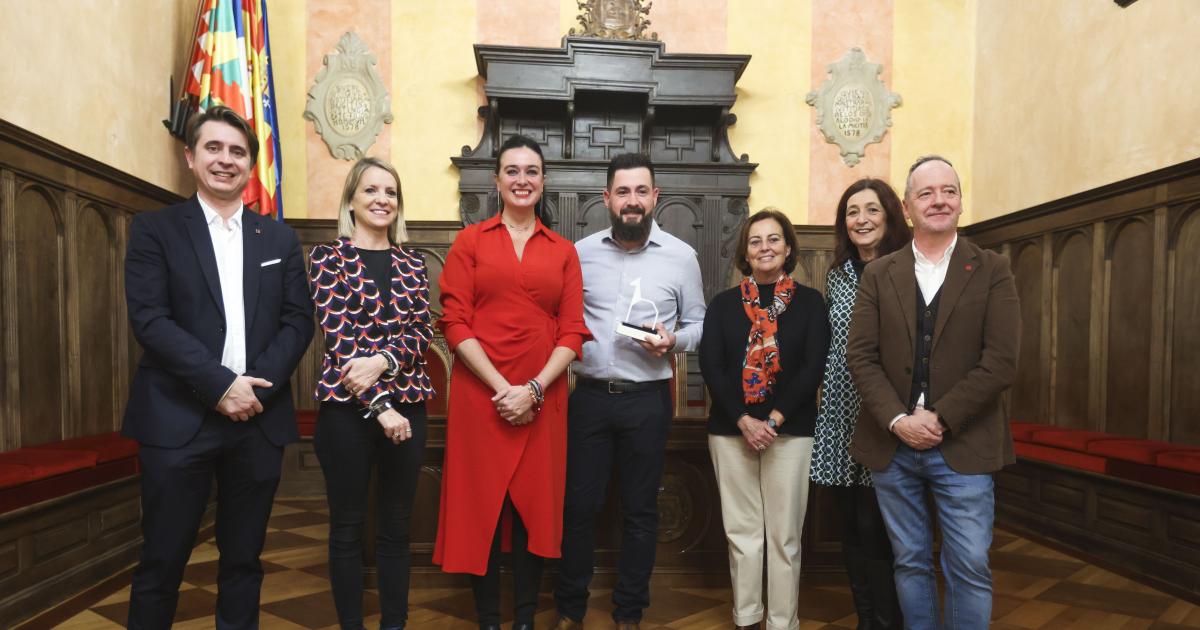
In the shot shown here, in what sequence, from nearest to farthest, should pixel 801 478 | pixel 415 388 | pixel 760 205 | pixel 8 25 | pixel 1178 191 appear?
pixel 415 388
pixel 801 478
pixel 8 25
pixel 1178 191
pixel 760 205

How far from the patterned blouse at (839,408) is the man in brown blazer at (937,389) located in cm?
25

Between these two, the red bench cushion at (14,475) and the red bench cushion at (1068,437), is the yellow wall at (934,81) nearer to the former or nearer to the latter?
the red bench cushion at (1068,437)

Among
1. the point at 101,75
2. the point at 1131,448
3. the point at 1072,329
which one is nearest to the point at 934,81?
the point at 1072,329

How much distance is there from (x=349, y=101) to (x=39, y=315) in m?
2.76

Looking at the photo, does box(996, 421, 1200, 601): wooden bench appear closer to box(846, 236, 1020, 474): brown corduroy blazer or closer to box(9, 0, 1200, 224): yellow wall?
box(9, 0, 1200, 224): yellow wall

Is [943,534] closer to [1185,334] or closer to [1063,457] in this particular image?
[1063,457]

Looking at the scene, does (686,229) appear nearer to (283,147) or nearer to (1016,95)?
(1016,95)

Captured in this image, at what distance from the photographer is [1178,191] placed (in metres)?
3.72

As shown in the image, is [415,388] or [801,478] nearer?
[415,388]

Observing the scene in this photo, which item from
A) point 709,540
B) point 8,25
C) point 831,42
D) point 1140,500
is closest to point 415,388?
point 709,540

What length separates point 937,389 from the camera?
1.97 metres

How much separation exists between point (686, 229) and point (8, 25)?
408 cm

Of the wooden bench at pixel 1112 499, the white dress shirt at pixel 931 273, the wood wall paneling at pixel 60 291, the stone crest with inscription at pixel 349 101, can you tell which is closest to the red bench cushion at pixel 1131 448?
the wooden bench at pixel 1112 499

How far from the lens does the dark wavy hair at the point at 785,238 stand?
8.12 ft
